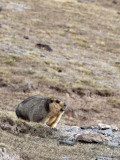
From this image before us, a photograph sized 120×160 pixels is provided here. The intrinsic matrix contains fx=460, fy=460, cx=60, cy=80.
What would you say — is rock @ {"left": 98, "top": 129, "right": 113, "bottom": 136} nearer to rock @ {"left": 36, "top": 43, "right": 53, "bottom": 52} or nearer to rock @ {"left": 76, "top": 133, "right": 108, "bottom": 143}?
rock @ {"left": 76, "top": 133, "right": 108, "bottom": 143}

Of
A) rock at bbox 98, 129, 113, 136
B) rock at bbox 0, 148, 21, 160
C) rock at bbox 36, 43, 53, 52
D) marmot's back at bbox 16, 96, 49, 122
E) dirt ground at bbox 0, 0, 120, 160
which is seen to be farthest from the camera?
rock at bbox 36, 43, 53, 52

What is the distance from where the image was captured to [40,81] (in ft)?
93.8

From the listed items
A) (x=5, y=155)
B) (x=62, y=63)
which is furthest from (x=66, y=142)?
(x=62, y=63)

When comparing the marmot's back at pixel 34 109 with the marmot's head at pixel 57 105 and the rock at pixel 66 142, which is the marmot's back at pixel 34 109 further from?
the rock at pixel 66 142

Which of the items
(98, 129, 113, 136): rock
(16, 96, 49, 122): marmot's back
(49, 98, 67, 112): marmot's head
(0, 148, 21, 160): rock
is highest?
(0, 148, 21, 160): rock

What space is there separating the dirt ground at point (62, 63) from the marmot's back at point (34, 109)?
274 centimetres

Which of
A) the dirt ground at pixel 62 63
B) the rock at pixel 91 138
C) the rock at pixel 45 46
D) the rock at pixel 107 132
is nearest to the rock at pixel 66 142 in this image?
the dirt ground at pixel 62 63

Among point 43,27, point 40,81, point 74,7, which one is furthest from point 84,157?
point 74,7

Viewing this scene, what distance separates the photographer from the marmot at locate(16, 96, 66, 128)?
47.3ft

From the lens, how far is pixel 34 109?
14.8m

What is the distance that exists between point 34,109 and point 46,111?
49cm

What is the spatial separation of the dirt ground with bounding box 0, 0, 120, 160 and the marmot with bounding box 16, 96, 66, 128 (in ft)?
8.58

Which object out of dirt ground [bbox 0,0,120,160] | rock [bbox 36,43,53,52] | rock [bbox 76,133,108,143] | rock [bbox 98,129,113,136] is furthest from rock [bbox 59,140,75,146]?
rock [bbox 36,43,53,52]

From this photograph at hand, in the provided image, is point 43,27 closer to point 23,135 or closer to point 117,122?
point 117,122
